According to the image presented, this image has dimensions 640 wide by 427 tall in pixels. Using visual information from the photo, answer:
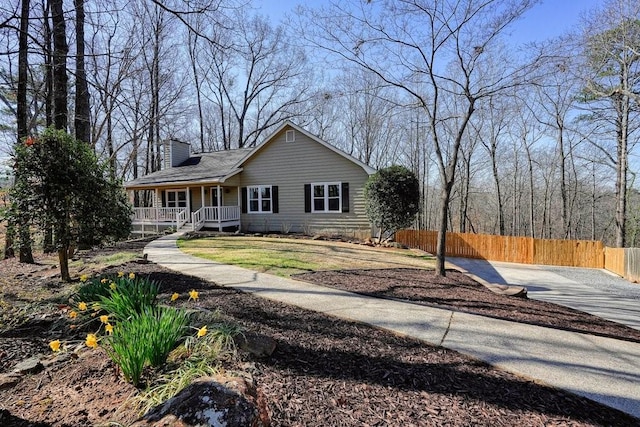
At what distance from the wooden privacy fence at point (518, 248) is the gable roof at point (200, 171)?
9.94m

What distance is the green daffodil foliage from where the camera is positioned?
545 cm

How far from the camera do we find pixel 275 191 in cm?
1722

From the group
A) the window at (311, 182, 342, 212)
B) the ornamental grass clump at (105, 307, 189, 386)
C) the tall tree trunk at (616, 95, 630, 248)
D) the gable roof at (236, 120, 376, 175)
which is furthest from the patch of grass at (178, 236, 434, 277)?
the tall tree trunk at (616, 95, 630, 248)

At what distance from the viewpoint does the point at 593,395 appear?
2.63 m

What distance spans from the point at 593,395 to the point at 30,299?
6903 mm

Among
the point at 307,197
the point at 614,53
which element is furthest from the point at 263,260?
the point at 614,53

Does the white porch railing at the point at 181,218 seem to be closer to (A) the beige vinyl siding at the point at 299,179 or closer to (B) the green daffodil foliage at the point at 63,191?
(A) the beige vinyl siding at the point at 299,179

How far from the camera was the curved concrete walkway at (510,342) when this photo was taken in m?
2.84

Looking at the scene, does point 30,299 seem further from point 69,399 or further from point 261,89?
point 261,89

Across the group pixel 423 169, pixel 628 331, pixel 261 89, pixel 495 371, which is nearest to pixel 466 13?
pixel 628 331

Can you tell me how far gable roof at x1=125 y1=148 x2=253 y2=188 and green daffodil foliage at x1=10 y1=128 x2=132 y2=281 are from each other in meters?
10.6

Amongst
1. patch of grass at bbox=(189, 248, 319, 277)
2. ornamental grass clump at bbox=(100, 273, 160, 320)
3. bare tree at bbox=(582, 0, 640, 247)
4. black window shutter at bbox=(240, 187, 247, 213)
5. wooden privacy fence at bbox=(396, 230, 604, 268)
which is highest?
bare tree at bbox=(582, 0, 640, 247)

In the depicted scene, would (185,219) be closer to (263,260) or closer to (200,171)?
(200,171)

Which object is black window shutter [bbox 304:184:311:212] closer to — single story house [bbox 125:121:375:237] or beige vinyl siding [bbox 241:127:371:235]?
single story house [bbox 125:121:375:237]
